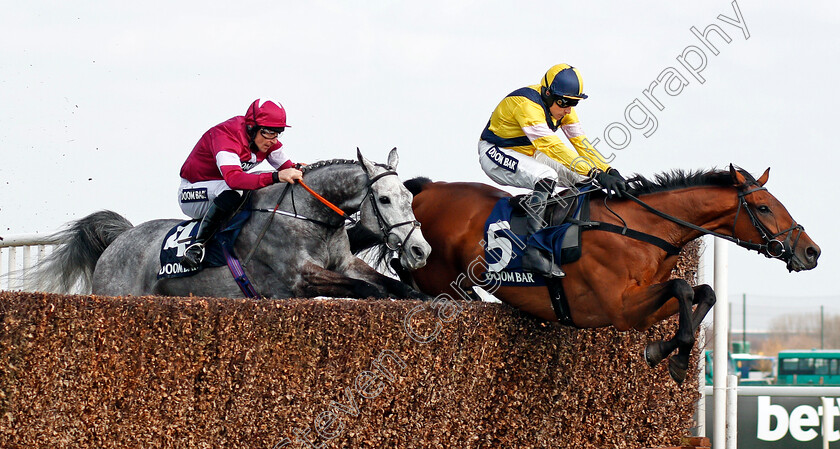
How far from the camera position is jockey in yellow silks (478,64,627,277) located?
19.3 feet

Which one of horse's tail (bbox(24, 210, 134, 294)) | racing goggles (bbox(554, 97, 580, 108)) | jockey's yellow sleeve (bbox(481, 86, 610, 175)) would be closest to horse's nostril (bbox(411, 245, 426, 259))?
jockey's yellow sleeve (bbox(481, 86, 610, 175))

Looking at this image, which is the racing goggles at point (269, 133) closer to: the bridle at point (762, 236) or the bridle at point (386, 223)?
the bridle at point (386, 223)

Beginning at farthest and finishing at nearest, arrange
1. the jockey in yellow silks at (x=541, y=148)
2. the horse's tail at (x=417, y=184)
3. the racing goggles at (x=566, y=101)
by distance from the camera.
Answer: the horse's tail at (x=417, y=184), the racing goggles at (x=566, y=101), the jockey in yellow silks at (x=541, y=148)

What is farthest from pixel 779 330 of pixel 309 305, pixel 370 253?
pixel 309 305

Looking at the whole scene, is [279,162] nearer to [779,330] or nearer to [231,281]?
[231,281]

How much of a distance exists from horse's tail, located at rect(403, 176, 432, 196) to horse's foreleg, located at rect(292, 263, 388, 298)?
1.31 m

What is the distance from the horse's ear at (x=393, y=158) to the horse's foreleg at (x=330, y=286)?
29.4 inches

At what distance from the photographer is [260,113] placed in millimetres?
5980

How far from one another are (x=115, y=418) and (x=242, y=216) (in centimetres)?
199

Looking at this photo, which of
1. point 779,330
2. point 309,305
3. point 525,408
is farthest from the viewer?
point 779,330

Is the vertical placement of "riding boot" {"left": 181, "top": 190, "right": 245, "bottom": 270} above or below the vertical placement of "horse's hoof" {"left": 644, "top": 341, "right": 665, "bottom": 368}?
above

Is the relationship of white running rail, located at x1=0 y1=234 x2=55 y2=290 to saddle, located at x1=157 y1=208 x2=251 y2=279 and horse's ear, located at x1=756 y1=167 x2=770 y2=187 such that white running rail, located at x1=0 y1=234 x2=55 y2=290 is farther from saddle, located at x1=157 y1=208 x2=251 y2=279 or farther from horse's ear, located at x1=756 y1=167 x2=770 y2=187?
horse's ear, located at x1=756 y1=167 x2=770 y2=187

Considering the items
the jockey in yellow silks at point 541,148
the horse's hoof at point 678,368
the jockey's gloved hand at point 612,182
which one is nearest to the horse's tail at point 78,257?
the jockey in yellow silks at point 541,148

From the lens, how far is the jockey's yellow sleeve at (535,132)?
603cm
